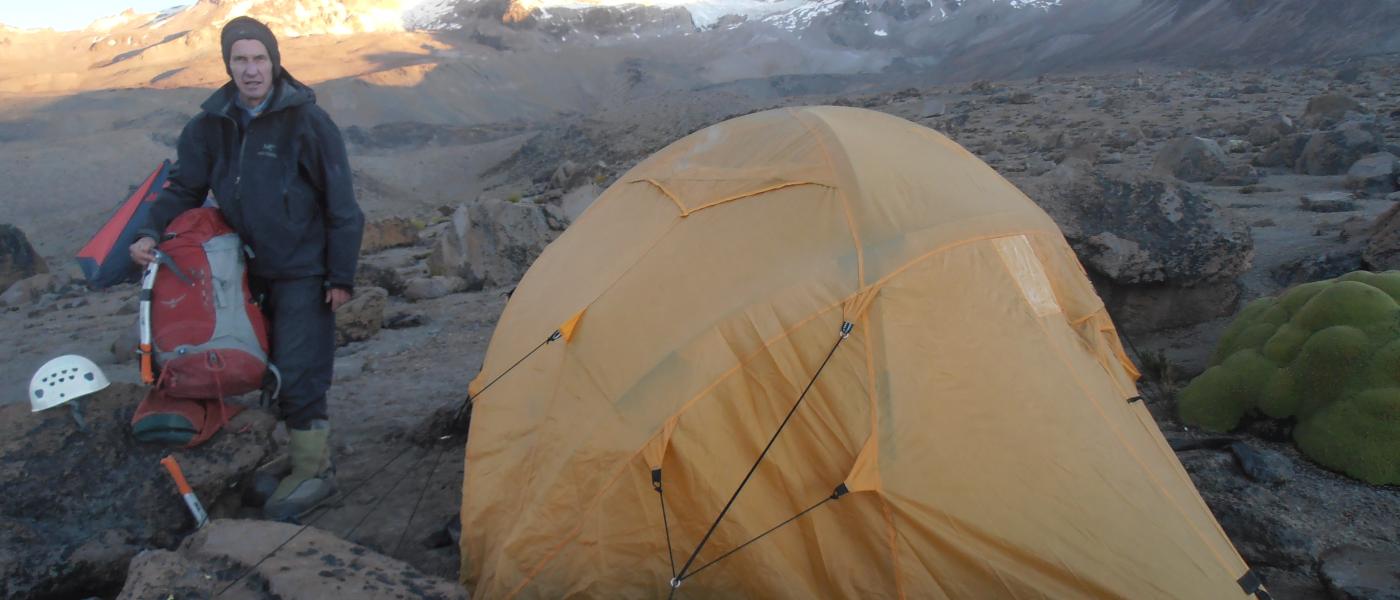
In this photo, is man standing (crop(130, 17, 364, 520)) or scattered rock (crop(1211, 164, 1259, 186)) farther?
scattered rock (crop(1211, 164, 1259, 186))

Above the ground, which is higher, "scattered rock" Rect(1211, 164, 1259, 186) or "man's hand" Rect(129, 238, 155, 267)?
"man's hand" Rect(129, 238, 155, 267)

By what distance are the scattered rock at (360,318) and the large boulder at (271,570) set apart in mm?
5197

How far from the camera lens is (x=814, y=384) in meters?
3.40

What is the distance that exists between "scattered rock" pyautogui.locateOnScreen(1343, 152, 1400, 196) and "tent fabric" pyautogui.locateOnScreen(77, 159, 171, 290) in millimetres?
11890

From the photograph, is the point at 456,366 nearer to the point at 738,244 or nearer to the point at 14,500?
A: the point at 14,500

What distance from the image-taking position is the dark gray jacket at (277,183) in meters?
4.13

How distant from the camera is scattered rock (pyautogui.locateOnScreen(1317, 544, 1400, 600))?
3402 mm

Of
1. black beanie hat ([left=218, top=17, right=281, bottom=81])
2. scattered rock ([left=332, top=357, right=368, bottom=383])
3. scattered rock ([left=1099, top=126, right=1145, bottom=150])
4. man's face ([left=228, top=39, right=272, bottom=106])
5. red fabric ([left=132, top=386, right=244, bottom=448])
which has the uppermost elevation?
black beanie hat ([left=218, top=17, right=281, bottom=81])

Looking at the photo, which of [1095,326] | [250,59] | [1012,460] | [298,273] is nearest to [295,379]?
[298,273]

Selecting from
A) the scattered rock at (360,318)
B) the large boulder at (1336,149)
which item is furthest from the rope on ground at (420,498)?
the large boulder at (1336,149)

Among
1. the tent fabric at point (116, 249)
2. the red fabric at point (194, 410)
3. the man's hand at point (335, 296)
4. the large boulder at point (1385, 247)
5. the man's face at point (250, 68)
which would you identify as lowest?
the large boulder at point (1385, 247)

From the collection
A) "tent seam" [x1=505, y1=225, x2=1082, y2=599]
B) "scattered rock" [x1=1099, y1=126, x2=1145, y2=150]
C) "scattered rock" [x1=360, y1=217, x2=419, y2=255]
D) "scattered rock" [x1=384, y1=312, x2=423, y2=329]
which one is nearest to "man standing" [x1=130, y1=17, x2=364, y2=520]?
"tent seam" [x1=505, y1=225, x2=1082, y2=599]

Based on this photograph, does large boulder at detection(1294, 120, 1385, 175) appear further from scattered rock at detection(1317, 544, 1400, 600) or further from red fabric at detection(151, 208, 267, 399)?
red fabric at detection(151, 208, 267, 399)

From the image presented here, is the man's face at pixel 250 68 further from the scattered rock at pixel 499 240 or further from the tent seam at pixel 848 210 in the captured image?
the scattered rock at pixel 499 240
